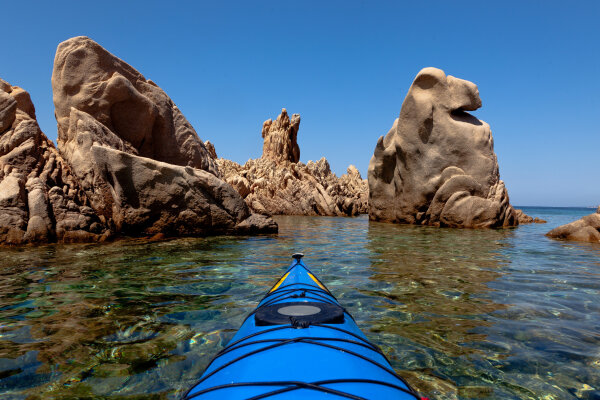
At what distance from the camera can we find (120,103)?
12.5 metres

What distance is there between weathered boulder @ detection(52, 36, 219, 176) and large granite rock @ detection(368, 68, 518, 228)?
11496 millimetres

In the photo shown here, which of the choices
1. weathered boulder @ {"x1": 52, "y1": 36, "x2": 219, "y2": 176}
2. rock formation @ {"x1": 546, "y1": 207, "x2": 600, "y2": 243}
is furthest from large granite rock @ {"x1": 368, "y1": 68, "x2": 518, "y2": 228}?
weathered boulder @ {"x1": 52, "y1": 36, "x2": 219, "y2": 176}

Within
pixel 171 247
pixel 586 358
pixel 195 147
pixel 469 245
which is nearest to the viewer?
pixel 586 358

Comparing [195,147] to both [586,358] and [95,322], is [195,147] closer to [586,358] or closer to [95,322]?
[95,322]

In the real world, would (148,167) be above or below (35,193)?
above

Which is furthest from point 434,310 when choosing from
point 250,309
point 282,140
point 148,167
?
point 282,140

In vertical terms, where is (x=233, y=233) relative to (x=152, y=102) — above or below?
below

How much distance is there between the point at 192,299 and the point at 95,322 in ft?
4.17

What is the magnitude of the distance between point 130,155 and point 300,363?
9881 mm

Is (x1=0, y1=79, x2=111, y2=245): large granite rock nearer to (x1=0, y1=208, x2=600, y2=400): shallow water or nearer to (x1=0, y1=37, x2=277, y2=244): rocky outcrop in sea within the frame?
(x1=0, y1=37, x2=277, y2=244): rocky outcrop in sea

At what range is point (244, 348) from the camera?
7.32ft

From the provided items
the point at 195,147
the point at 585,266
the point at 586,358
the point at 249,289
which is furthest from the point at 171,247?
the point at 585,266

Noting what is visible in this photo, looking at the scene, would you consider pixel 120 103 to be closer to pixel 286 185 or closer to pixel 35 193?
pixel 35 193

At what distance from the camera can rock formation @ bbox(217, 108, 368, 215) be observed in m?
34.0
